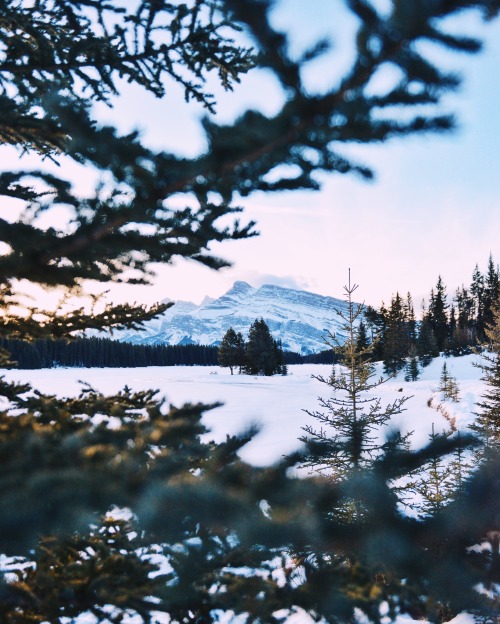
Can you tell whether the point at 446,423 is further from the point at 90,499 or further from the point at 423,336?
the point at 423,336

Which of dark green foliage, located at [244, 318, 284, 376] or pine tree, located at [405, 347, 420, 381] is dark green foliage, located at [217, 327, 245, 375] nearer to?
dark green foliage, located at [244, 318, 284, 376]

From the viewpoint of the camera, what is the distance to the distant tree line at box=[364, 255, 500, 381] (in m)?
62.8

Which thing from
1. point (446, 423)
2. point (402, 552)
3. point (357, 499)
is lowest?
point (446, 423)

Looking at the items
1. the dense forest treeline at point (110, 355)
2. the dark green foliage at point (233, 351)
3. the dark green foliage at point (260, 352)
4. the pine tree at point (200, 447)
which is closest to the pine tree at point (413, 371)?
the dark green foliage at point (260, 352)

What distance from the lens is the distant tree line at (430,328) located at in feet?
206

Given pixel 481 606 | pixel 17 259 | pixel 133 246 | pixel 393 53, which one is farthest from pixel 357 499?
pixel 17 259

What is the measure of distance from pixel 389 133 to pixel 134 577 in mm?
1811

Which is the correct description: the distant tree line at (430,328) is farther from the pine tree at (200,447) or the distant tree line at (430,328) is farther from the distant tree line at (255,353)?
→ the pine tree at (200,447)

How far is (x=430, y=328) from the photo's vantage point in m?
68.7

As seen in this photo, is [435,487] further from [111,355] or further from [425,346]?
[111,355]

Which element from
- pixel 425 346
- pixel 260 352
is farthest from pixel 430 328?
pixel 260 352

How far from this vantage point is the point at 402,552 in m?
1.01

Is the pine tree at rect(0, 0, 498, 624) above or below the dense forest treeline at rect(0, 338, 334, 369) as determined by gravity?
above

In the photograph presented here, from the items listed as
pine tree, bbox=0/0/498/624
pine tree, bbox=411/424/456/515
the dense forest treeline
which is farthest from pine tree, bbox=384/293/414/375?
pine tree, bbox=0/0/498/624
